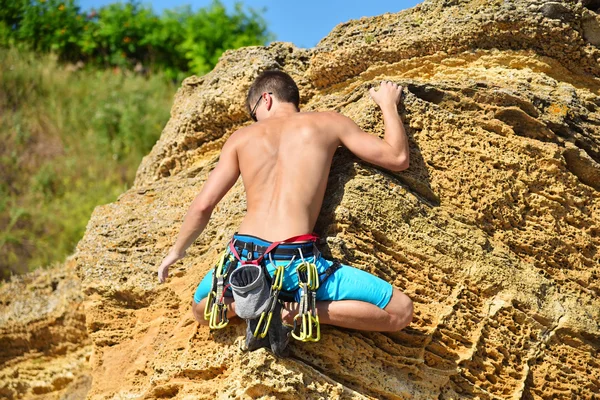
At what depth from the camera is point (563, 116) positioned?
194 inches

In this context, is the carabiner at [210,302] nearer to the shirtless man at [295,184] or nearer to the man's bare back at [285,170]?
the shirtless man at [295,184]

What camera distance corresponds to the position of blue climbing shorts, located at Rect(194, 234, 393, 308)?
12.6 feet

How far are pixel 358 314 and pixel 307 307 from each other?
27 centimetres

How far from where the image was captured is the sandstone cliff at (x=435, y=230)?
13.5 ft

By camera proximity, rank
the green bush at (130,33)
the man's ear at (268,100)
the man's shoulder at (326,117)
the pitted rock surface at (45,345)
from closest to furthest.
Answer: the man's shoulder at (326,117) → the man's ear at (268,100) → the pitted rock surface at (45,345) → the green bush at (130,33)

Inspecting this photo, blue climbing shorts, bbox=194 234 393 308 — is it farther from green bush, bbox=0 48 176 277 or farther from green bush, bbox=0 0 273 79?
green bush, bbox=0 0 273 79

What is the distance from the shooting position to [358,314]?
3824 mm

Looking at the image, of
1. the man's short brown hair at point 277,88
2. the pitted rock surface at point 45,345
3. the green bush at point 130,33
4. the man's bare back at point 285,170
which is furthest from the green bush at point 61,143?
the man's bare back at point 285,170

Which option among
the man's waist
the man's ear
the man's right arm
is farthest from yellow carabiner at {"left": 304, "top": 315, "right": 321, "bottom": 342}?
the man's ear

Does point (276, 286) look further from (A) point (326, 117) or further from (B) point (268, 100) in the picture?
(B) point (268, 100)

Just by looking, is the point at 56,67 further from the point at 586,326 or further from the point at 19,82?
the point at 586,326

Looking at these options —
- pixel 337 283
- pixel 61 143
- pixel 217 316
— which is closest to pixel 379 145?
pixel 337 283

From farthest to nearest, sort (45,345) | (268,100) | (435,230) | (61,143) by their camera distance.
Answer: (61,143) → (45,345) → (268,100) → (435,230)

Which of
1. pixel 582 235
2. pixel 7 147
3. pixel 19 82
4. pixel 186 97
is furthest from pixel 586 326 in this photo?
pixel 19 82
